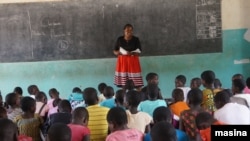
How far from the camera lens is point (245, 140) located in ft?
5.12

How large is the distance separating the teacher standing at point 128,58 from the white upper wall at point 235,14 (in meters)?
1.65

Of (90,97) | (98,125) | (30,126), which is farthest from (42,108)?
(98,125)

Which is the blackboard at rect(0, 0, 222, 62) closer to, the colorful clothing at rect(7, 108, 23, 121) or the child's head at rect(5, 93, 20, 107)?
the child's head at rect(5, 93, 20, 107)

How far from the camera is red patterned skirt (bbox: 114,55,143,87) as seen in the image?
634cm

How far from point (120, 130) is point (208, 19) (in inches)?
178

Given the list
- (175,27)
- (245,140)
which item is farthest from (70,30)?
(245,140)

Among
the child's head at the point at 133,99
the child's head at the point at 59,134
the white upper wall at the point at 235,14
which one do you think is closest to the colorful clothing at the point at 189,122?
the child's head at the point at 133,99

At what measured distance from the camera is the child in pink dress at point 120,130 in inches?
104

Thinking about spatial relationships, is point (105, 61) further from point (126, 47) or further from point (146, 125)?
point (146, 125)

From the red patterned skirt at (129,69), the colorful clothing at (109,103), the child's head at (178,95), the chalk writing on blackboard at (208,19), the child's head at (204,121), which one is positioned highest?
→ the chalk writing on blackboard at (208,19)

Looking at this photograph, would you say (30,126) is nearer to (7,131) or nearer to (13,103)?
(13,103)

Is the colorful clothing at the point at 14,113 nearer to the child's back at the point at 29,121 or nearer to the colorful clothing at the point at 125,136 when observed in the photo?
the child's back at the point at 29,121

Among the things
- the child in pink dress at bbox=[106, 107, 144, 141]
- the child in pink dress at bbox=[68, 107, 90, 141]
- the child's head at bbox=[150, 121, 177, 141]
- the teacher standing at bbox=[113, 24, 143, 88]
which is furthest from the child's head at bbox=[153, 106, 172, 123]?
the teacher standing at bbox=[113, 24, 143, 88]

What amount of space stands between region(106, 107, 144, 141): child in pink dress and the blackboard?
422cm
